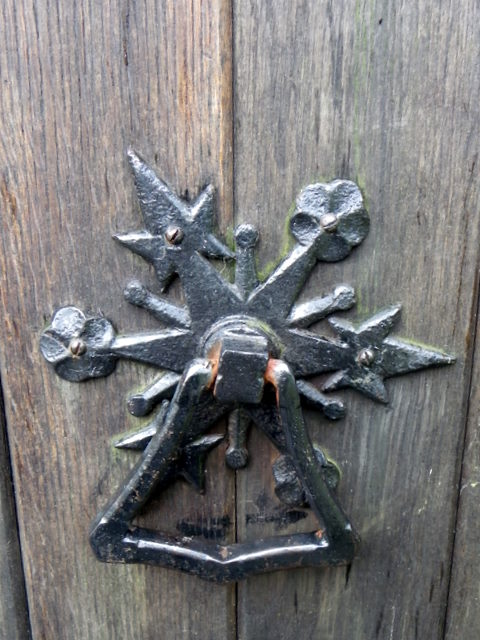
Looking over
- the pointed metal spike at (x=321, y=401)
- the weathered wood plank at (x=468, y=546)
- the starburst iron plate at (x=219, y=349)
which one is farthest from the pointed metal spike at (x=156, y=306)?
the weathered wood plank at (x=468, y=546)

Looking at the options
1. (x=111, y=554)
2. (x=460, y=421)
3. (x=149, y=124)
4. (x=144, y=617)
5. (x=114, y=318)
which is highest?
(x=149, y=124)

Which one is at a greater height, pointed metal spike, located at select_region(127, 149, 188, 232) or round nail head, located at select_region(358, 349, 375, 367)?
pointed metal spike, located at select_region(127, 149, 188, 232)

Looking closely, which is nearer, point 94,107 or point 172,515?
point 94,107

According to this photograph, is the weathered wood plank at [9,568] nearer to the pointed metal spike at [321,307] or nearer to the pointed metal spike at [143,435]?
the pointed metal spike at [143,435]

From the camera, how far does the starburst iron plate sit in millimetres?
521

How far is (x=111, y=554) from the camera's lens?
0.55 m

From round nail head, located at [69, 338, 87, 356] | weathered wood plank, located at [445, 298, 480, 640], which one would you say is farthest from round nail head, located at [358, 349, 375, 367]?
round nail head, located at [69, 338, 87, 356]

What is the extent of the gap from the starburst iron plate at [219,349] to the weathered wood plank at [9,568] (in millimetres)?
116

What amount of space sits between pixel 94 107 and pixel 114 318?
0.18 metres

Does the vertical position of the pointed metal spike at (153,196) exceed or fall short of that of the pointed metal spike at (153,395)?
it exceeds it

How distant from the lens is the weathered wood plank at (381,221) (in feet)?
1.63

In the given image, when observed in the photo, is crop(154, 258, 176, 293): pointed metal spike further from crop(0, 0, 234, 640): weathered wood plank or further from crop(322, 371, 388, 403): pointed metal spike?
crop(322, 371, 388, 403): pointed metal spike

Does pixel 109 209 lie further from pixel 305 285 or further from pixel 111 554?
pixel 111 554

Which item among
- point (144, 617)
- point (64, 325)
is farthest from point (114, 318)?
point (144, 617)
